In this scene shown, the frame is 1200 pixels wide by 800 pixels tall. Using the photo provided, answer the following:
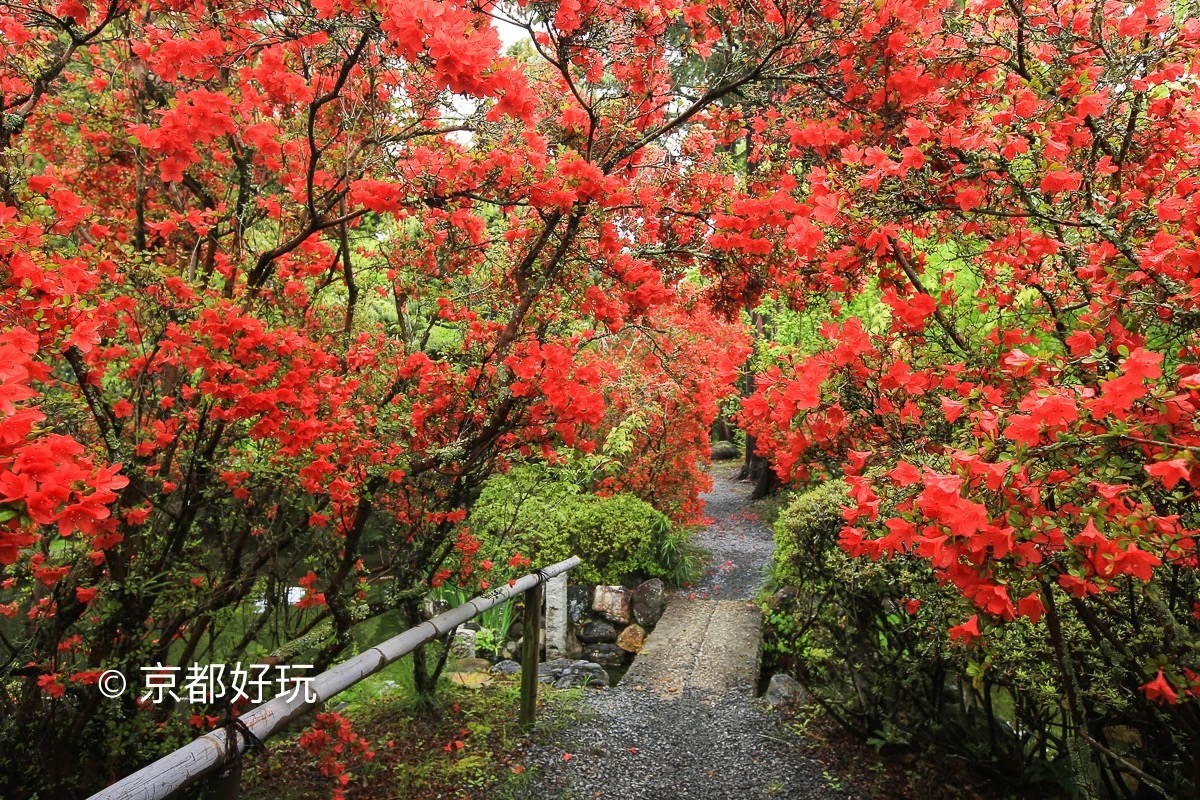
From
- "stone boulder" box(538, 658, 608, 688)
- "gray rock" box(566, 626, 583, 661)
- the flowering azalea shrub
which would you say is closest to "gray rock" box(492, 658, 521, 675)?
"stone boulder" box(538, 658, 608, 688)

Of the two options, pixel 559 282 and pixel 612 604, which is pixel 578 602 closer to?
pixel 612 604

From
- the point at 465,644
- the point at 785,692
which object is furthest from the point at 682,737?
the point at 465,644

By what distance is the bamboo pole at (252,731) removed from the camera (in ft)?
4.76

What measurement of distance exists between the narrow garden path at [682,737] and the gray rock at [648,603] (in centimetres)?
79

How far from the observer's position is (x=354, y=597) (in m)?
3.02

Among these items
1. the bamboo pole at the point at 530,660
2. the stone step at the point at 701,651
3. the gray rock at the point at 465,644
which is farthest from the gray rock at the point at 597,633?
the bamboo pole at the point at 530,660

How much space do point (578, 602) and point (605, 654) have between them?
0.62 m

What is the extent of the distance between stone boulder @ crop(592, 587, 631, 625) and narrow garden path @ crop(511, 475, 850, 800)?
0.85 m

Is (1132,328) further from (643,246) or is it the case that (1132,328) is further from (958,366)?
(643,246)

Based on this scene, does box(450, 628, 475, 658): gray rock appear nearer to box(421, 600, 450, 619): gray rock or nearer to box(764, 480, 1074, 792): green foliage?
box(421, 600, 450, 619): gray rock

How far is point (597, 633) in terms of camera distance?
22.8 feet

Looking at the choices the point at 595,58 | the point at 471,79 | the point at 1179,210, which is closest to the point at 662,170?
the point at 595,58

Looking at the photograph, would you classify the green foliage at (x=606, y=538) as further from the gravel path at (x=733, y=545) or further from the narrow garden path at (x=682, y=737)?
the narrow garden path at (x=682, y=737)

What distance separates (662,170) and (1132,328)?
260 cm
